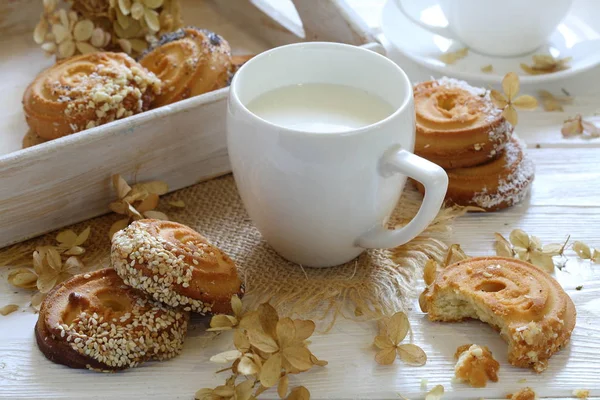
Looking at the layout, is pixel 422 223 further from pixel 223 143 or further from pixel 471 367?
pixel 223 143

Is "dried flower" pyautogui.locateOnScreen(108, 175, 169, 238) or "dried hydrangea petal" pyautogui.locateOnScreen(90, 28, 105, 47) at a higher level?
"dried hydrangea petal" pyautogui.locateOnScreen(90, 28, 105, 47)

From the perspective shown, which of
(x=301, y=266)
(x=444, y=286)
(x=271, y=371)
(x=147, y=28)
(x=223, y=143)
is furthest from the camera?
(x=147, y=28)

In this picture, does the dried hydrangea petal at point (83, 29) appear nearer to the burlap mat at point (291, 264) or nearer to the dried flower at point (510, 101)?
the burlap mat at point (291, 264)

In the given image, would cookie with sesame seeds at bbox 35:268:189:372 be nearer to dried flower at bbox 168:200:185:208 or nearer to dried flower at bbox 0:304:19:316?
dried flower at bbox 0:304:19:316

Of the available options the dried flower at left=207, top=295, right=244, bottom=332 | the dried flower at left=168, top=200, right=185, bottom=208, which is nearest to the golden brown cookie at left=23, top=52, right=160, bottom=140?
the dried flower at left=168, top=200, right=185, bottom=208

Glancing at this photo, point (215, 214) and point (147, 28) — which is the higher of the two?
point (147, 28)

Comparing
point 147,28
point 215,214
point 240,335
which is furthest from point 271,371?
point 147,28

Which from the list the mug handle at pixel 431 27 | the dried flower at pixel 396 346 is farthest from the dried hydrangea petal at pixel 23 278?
the mug handle at pixel 431 27
